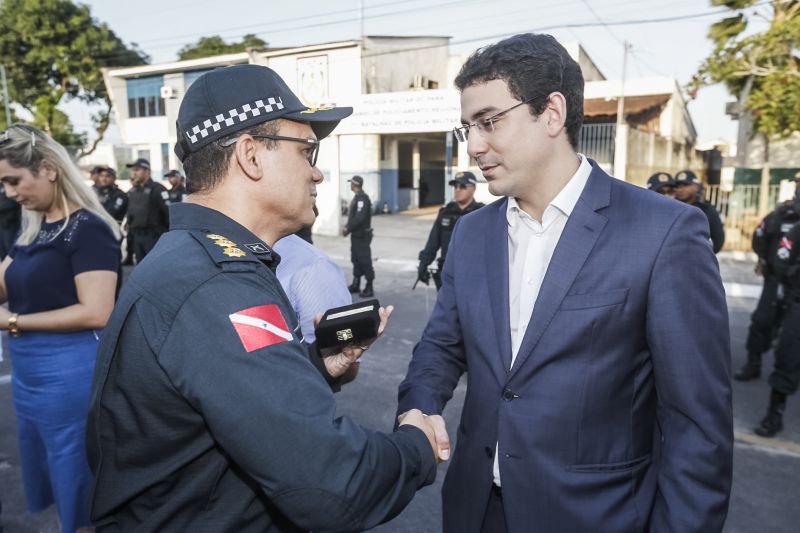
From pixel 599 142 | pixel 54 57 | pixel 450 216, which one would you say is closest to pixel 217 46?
pixel 54 57

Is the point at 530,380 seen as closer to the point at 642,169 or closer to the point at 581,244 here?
the point at 581,244

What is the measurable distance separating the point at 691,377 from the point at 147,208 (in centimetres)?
884

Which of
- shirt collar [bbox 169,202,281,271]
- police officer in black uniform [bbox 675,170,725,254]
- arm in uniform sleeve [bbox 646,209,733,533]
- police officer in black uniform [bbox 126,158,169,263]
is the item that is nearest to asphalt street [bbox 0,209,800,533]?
arm in uniform sleeve [bbox 646,209,733,533]

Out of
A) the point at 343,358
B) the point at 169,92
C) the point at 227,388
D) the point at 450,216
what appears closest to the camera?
the point at 227,388

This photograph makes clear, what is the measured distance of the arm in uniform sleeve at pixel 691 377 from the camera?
141cm

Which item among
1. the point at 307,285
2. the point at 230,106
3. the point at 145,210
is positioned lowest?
the point at 145,210

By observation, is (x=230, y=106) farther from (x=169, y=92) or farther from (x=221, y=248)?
(x=169, y=92)

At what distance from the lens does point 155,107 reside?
2686 centimetres

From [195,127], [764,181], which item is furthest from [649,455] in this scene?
[764,181]

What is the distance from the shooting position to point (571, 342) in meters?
1.50

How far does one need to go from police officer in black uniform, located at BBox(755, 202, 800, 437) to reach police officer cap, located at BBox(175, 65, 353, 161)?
4.27 m

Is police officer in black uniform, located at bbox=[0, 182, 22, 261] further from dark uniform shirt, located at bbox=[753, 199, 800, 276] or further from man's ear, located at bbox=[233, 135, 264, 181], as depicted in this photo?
dark uniform shirt, located at bbox=[753, 199, 800, 276]

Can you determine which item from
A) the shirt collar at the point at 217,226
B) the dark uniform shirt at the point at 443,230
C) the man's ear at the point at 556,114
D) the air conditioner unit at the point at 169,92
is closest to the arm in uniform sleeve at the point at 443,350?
the man's ear at the point at 556,114

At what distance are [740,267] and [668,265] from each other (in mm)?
11419
